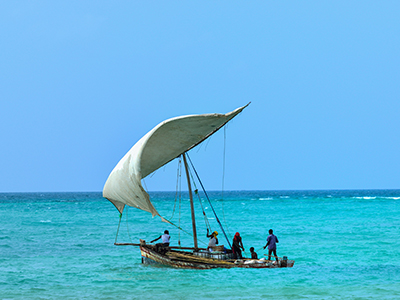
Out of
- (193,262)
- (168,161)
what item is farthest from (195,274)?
(168,161)

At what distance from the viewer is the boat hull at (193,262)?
19297 mm

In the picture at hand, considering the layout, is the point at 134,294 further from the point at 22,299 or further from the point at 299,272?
the point at 299,272

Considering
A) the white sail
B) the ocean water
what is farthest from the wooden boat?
the ocean water

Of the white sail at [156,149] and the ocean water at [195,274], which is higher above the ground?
the white sail at [156,149]

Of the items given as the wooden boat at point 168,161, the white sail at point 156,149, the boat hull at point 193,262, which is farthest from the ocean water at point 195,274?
the white sail at point 156,149

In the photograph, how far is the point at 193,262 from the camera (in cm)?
2014

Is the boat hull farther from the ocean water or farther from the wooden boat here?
the ocean water

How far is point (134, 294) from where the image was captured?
16297 millimetres

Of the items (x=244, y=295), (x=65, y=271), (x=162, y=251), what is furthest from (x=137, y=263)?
(x=244, y=295)

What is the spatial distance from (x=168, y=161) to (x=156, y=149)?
110cm

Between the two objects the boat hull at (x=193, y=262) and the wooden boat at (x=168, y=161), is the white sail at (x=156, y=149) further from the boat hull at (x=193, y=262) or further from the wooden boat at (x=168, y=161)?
A: the boat hull at (x=193, y=262)

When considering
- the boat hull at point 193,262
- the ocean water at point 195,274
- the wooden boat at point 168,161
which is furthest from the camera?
the wooden boat at point 168,161

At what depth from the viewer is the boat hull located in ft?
63.3

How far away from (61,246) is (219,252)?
14408 mm
